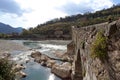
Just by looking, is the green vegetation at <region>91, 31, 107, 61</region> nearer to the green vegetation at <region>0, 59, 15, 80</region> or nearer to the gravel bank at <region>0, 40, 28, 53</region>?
the green vegetation at <region>0, 59, 15, 80</region>

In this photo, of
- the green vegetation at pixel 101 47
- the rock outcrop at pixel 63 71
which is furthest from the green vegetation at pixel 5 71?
the rock outcrop at pixel 63 71

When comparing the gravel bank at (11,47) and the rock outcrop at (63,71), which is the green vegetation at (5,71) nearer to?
the rock outcrop at (63,71)

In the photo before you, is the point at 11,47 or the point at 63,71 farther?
the point at 11,47

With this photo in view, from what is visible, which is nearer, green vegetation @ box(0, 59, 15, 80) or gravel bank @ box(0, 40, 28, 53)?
green vegetation @ box(0, 59, 15, 80)

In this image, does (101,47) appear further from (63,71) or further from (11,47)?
(11,47)

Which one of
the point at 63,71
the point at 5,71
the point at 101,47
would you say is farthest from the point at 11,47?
the point at 101,47

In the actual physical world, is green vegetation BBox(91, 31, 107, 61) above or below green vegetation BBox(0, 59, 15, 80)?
above

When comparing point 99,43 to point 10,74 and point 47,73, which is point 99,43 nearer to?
point 10,74

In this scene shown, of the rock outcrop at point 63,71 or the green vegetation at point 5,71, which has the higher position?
the green vegetation at point 5,71

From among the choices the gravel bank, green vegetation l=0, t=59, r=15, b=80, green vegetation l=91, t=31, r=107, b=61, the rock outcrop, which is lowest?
the rock outcrop

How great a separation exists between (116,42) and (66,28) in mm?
94975

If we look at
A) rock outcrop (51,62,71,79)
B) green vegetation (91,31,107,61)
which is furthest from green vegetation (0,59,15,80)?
rock outcrop (51,62,71,79)

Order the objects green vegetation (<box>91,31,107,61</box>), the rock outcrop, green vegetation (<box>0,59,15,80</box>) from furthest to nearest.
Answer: the rock outcrop < green vegetation (<box>0,59,15,80</box>) < green vegetation (<box>91,31,107,61</box>)

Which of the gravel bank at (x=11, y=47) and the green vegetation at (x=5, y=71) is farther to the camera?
the gravel bank at (x=11, y=47)
